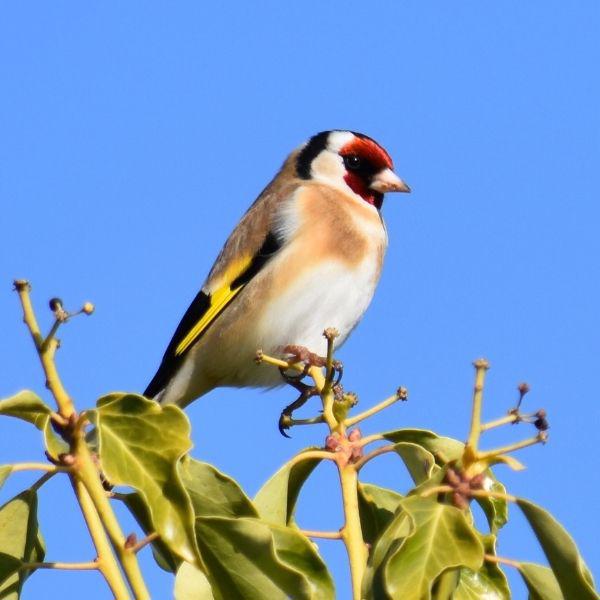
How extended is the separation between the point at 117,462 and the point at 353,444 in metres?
0.55

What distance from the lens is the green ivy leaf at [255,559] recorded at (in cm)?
221

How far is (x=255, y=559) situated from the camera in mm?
2240

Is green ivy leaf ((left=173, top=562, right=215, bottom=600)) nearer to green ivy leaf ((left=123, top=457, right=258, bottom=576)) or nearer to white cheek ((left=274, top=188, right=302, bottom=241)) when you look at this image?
green ivy leaf ((left=123, top=457, right=258, bottom=576))

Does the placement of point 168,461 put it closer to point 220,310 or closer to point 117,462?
point 117,462

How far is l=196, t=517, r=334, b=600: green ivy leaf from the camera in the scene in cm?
221

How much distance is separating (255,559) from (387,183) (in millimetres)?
4738

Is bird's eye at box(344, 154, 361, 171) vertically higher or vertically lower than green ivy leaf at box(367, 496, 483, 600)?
higher

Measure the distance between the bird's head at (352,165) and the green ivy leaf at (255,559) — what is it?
4566mm

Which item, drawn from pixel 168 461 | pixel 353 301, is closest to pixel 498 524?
pixel 168 461

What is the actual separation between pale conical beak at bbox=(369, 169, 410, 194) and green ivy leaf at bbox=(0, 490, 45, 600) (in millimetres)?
4509

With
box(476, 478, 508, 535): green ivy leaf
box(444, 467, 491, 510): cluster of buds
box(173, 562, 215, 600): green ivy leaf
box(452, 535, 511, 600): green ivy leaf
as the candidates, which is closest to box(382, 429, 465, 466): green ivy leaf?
box(476, 478, 508, 535): green ivy leaf

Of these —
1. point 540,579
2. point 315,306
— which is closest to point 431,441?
point 540,579

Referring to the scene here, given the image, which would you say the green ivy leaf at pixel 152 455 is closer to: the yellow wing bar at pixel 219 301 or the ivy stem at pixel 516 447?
the ivy stem at pixel 516 447

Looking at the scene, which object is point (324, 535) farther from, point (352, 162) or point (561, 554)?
point (352, 162)
